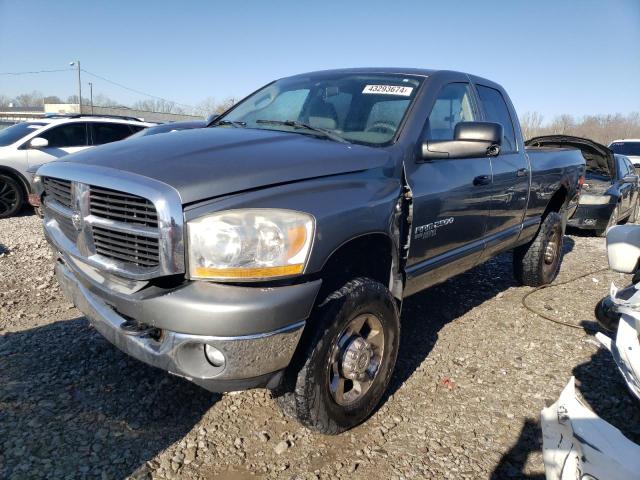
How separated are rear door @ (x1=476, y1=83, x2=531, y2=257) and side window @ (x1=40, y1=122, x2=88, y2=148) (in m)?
7.32

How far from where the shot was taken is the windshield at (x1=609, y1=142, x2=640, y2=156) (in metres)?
17.8

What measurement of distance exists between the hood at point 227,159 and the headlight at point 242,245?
0.44ft

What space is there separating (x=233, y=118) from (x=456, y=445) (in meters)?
2.57

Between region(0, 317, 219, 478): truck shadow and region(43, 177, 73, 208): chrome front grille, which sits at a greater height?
region(43, 177, 73, 208): chrome front grille

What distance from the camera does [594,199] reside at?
7.89 meters

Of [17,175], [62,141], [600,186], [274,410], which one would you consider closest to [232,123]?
[274,410]

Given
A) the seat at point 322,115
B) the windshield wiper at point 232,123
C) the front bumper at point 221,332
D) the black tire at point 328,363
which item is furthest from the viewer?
Result: the windshield wiper at point 232,123

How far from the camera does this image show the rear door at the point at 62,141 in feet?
26.9

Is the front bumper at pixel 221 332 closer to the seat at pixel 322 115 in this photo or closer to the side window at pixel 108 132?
the seat at pixel 322 115

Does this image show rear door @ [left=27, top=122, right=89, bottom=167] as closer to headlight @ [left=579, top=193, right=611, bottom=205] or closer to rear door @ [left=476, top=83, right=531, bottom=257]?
rear door @ [left=476, top=83, right=531, bottom=257]

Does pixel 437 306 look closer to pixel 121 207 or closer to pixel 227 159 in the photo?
pixel 227 159

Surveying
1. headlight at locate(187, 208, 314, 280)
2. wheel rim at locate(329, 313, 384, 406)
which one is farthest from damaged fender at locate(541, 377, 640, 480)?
headlight at locate(187, 208, 314, 280)

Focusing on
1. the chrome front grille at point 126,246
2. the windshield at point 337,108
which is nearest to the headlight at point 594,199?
the windshield at point 337,108

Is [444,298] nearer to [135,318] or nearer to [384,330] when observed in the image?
[384,330]
